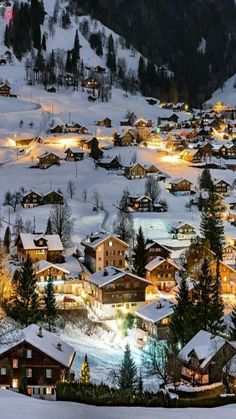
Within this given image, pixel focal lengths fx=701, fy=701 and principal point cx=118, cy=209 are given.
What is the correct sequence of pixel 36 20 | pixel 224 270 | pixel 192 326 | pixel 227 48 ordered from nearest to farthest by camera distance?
pixel 192 326 < pixel 224 270 < pixel 36 20 < pixel 227 48

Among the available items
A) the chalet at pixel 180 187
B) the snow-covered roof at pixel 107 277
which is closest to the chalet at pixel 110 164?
the chalet at pixel 180 187

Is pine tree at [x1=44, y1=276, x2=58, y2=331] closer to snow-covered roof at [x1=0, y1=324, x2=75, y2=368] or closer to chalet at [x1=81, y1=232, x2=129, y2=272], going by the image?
snow-covered roof at [x1=0, y1=324, x2=75, y2=368]

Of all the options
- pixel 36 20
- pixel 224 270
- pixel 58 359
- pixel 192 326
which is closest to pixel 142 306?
pixel 224 270

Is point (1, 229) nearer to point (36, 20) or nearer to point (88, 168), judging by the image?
point (88, 168)

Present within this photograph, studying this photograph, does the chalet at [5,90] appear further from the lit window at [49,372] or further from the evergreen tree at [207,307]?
the lit window at [49,372]

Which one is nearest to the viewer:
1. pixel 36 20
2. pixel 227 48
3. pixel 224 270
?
pixel 224 270

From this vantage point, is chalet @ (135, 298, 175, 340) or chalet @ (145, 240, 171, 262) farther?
chalet @ (145, 240, 171, 262)

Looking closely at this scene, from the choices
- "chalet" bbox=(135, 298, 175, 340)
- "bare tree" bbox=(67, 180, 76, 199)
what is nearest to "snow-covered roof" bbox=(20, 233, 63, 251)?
"chalet" bbox=(135, 298, 175, 340)
